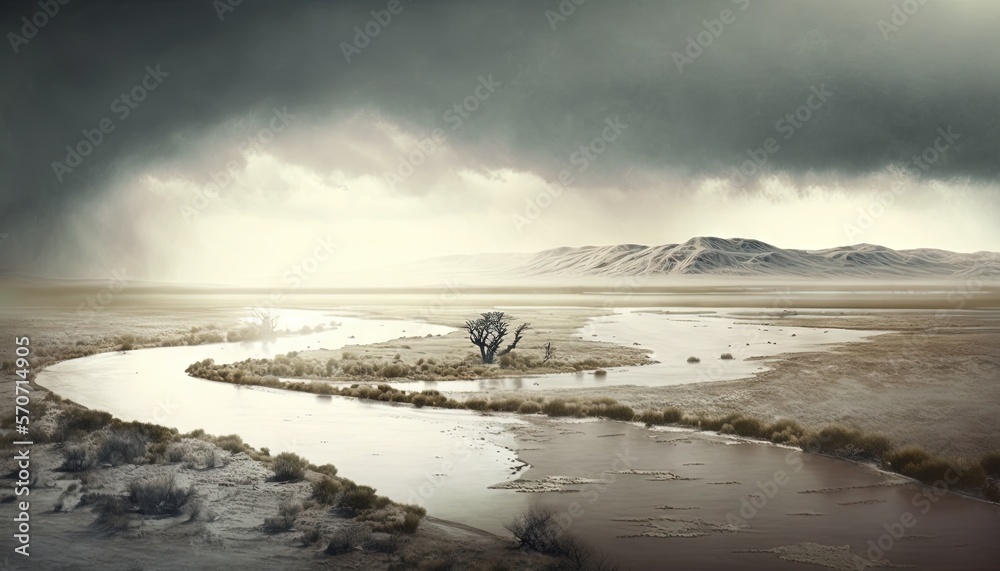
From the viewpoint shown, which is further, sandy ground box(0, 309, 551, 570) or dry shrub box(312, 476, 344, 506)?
dry shrub box(312, 476, 344, 506)

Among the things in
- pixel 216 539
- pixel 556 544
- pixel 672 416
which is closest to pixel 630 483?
pixel 556 544

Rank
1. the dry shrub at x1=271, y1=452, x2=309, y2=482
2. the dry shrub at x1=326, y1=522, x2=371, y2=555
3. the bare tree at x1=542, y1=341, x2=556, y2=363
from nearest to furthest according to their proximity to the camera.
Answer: the dry shrub at x1=326, y1=522, x2=371, y2=555 → the dry shrub at x1=271, y1=452, x2=309, y2=482 → the bare tree at x1=542, y1=341, x2=556, y2=363

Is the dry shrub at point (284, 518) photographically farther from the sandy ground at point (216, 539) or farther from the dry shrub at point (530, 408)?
the dry shrub at point (530, 408)

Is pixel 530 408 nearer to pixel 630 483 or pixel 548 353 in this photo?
pixel 630 483

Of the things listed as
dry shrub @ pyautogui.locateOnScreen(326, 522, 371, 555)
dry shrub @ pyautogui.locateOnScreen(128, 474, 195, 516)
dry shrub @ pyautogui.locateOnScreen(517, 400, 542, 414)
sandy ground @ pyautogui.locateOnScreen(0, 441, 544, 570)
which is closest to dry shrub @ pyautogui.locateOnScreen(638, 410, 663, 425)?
dry shrub @ pyautogui.locateOnScreen(517, 400, 542, 414)

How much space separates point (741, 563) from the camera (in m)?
11.5

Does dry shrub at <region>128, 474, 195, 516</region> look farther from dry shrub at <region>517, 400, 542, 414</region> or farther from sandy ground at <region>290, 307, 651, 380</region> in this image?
sandy ground at <region>290, 307, 651, 380</region>

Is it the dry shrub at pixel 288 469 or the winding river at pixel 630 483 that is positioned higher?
the dry shrub at pixel 288 469

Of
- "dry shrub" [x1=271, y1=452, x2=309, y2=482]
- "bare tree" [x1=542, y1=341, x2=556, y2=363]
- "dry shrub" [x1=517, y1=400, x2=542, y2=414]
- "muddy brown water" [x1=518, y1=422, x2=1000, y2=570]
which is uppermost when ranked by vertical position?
"bare tree" [x1=542, y1=341, x2=556, y2=363]

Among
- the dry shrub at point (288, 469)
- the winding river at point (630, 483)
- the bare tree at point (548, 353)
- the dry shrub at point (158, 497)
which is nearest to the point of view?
the winding river at point (630, 483)

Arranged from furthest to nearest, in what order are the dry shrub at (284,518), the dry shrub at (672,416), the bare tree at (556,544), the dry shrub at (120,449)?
the dry shrub at (672,416)
the dry shrub at (120,449)
the dry shrub at (284,518)
the bare tree at (556,544)

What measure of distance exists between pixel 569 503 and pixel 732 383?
19.3m

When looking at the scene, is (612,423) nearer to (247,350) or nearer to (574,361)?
(574,361)

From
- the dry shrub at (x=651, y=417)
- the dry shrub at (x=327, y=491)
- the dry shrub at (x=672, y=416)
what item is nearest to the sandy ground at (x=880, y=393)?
the dry shrub at (x=672, y=416)
